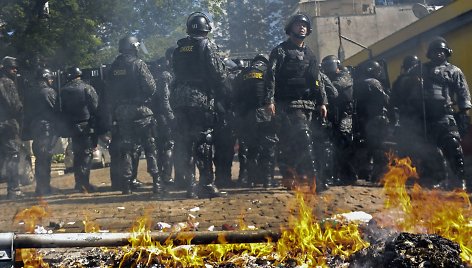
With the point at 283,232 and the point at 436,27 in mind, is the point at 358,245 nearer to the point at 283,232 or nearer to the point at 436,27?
the point at 283,232

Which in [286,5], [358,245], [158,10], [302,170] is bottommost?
[358,245]

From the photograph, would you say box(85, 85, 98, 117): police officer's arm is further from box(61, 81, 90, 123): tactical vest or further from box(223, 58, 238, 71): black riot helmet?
box(223, 58, 238, 71): black riot helmet

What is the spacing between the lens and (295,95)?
686cm

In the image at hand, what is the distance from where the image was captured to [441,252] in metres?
3.08

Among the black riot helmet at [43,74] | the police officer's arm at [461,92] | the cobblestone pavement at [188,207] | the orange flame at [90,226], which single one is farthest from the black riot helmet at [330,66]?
the orange flame at [90,226]

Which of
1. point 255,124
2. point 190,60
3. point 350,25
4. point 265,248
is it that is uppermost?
point 350,25

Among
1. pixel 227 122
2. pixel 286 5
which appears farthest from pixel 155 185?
pixel 286 5

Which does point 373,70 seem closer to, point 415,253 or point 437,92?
point 437,92

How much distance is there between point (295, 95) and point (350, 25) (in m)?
27.7

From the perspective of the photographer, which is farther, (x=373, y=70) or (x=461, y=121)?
(x=373, y=70)

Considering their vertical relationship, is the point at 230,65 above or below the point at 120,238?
above

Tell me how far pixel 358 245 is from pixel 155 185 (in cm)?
401

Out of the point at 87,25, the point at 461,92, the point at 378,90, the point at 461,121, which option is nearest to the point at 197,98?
the point at 378,90

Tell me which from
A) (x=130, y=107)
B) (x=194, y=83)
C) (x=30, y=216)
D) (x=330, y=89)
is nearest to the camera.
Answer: (x=30, y=216)
